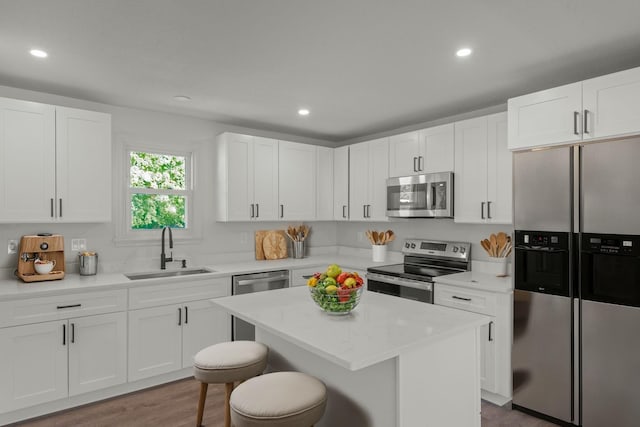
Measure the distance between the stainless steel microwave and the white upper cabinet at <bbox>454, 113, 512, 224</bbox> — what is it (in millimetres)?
91

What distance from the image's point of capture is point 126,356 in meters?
3.13

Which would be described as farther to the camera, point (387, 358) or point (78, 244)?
point (78, 244)

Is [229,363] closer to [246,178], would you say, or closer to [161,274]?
[161,274]

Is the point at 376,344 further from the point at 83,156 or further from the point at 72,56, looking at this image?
the point at 83,156

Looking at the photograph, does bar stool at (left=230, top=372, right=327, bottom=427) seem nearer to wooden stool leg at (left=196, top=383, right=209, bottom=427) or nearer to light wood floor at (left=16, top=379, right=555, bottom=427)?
wooden stool leg at (left=196, top=383, right=209, bottom=427)

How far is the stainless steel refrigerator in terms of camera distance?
7.73ft

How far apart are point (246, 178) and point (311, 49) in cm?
200

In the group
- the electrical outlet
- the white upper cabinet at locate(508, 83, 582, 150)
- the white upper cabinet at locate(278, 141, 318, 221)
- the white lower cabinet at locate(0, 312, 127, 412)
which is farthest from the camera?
the white upper cabinet at locate(278, 141, 318, 221)

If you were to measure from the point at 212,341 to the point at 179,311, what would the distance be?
0.45m

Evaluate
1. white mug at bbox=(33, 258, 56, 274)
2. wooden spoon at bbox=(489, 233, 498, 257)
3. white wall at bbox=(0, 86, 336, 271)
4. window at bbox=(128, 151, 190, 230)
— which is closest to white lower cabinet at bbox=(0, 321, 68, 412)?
white mug at bbox=(33, 258, 56, 274)

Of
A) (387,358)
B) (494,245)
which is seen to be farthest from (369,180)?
(387,358)

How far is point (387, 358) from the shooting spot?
1502 millimetres

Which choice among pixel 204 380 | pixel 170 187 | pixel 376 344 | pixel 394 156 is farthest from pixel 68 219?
pixel 394 156

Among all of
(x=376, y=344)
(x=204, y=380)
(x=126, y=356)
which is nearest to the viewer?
(x=376, y=344)
